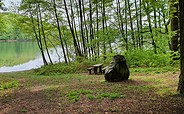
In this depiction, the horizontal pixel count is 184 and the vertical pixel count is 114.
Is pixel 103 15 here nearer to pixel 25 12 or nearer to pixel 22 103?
pixel 25 12

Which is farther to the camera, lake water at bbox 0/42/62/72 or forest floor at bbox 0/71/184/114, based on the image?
lake water at bbox 0/42/62/72

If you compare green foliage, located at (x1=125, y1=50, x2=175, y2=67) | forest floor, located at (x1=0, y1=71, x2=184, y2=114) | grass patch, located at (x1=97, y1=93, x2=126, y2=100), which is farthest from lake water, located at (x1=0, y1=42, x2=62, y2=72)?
grass patch, located at (x1=97, y1=93, x2=126, y2=100)

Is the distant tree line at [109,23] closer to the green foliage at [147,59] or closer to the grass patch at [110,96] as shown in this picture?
the green foliage at [147,59]

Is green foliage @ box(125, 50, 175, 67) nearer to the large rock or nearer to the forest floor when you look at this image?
the large rock

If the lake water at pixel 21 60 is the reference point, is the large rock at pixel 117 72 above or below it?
above

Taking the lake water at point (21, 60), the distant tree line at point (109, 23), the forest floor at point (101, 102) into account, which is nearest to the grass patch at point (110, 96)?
the forest floor at point (101, 102)

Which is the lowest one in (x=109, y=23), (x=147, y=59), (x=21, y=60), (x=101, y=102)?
(x=21, y=60)

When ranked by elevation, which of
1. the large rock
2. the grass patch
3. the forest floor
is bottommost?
the forest floor

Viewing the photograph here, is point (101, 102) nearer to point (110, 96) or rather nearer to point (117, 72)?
point (110, 96)

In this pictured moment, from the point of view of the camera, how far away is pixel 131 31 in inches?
626

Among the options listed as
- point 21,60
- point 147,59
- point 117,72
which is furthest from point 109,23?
point 21,60

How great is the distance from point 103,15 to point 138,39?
4.21 m

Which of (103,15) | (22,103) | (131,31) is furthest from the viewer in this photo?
(103,15)

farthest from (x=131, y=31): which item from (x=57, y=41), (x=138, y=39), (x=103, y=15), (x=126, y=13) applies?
(x=57, y=41)
